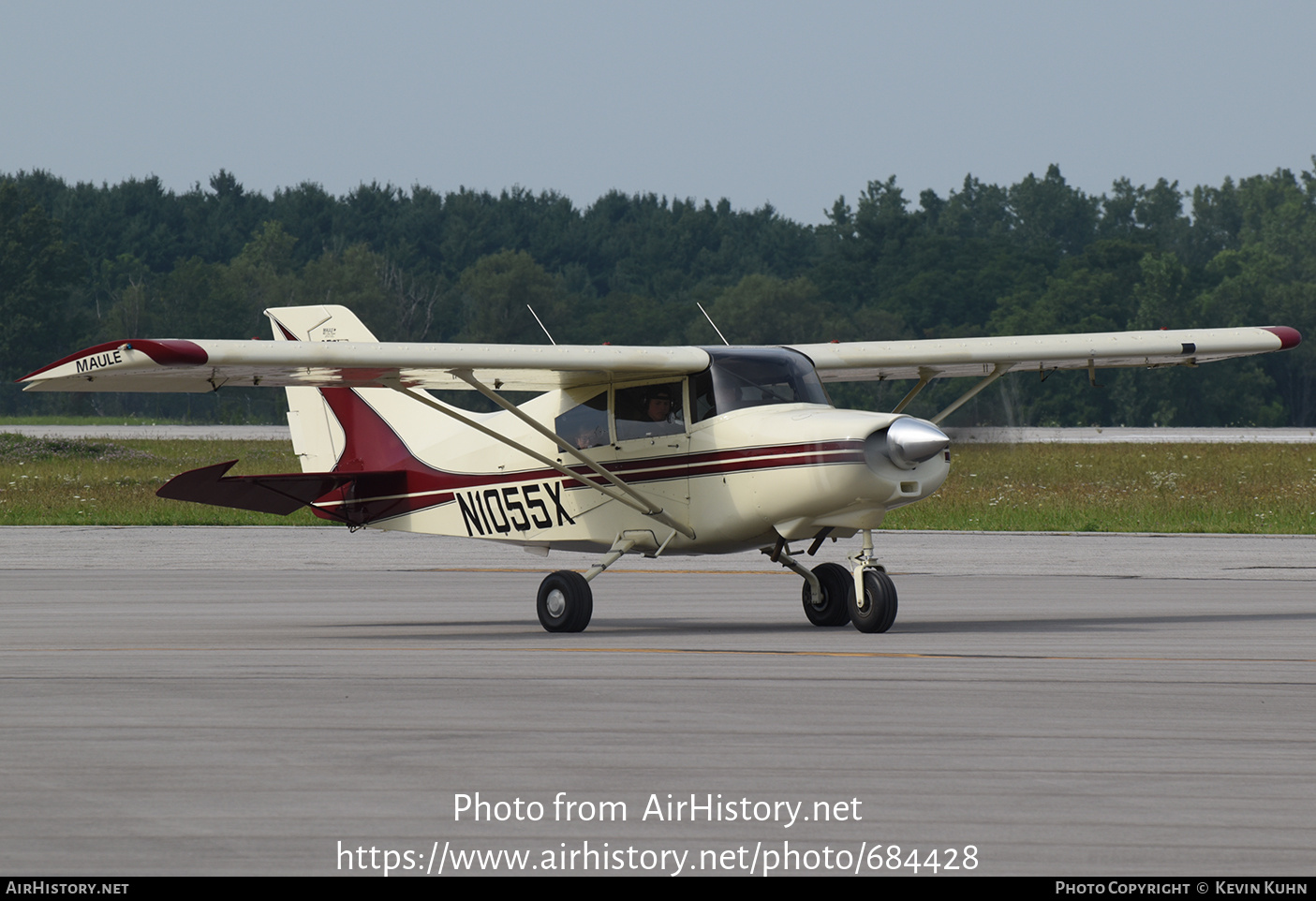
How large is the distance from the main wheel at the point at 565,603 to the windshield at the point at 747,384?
75.2 inches

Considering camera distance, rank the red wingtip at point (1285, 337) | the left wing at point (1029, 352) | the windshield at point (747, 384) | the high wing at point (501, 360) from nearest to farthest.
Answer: the high wing at point (501, 360)
the windshield at point (747, 384)
the left wing at point (1029, 352)
the red wingtip at point (1285, 337)

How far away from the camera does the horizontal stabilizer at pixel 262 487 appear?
16125mm

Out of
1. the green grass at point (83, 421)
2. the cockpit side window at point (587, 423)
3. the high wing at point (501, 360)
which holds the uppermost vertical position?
the green grass at point (83, 421)

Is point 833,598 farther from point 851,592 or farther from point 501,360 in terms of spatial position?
point 501,360

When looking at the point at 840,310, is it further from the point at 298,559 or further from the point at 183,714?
the point at 183,714

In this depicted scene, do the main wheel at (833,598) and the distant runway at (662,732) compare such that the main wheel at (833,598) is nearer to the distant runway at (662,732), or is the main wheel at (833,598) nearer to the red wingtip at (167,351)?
the distant runway at (662,732)

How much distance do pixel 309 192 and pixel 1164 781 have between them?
151 m

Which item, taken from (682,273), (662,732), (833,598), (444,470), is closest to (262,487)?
(444,470)

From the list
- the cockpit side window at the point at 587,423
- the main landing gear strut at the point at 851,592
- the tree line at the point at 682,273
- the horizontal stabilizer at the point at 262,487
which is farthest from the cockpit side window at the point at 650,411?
the tree line at the point at 682,273

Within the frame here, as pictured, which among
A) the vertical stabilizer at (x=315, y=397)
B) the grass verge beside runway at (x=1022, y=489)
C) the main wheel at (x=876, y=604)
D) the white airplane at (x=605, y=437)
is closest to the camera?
the white airplane at (x=605, y=437)

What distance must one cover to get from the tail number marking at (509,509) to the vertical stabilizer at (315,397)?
83.3 inches

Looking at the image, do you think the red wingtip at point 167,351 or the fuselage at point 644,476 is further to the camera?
the fuselage at point 644,476

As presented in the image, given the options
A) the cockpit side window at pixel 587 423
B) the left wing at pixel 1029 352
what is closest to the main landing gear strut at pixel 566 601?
the cockpit side window at pixel 587 423

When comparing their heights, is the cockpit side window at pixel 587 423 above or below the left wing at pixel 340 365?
below
